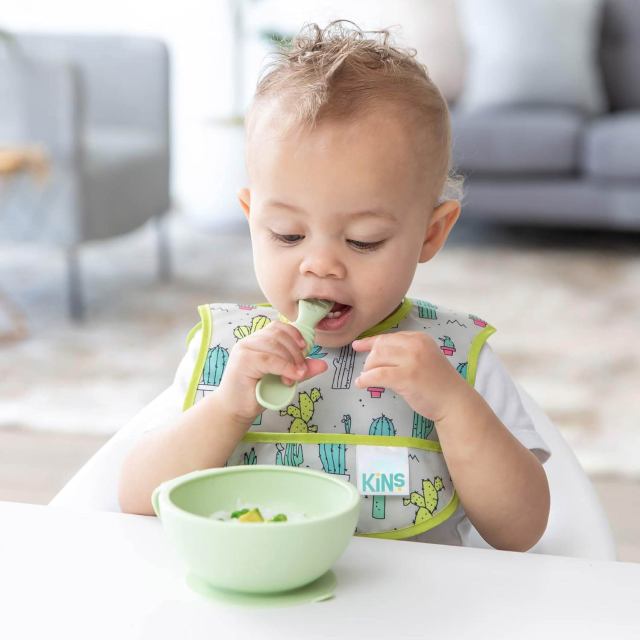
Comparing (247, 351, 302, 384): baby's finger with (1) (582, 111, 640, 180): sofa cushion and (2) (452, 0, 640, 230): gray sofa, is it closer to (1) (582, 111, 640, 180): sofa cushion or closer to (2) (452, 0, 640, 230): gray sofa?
(2) (452, 0, 640, 230): gray sofa

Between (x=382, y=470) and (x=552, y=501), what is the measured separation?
0.70 feet

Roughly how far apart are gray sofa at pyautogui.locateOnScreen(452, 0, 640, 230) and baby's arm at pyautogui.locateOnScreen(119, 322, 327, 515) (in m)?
3.18

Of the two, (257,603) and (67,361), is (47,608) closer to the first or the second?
(257,603)

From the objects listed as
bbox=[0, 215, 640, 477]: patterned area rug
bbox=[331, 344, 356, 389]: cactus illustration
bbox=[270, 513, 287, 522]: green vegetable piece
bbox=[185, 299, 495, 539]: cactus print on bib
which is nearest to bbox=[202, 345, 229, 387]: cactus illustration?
bbox=[185, 299, 495, 539]: cactus print on bib

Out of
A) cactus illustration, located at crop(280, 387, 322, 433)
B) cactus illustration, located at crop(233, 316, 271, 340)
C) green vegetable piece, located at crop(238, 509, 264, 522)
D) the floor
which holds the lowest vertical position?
the floor

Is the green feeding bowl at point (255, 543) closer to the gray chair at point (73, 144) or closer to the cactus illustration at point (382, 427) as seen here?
the cactus illustration at point (382, 427)

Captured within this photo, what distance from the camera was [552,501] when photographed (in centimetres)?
106

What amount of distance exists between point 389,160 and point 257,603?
39 cm

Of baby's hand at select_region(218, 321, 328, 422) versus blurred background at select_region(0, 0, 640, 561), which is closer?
baby's hand at select_region(218, 321, 328, 422)

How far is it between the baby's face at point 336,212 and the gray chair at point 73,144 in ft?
7.62

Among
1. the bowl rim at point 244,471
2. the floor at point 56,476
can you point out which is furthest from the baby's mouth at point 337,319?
the floor at point 56,476

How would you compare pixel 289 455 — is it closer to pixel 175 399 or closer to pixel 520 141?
pixel 175 399

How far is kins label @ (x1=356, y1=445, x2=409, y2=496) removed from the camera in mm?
938

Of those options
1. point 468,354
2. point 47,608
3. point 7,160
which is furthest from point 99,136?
point 47,608
